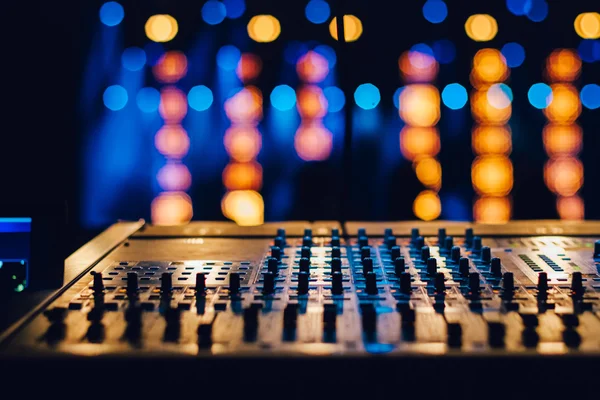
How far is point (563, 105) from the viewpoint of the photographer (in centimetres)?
1465

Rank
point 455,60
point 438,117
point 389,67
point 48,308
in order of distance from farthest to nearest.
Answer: point 438,117 < point 455,60 < point 389,67 < point 48,308

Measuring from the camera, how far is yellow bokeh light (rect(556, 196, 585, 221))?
13.1 metres

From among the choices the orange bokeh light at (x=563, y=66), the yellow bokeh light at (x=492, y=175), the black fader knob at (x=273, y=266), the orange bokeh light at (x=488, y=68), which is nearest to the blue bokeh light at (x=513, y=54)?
the orange bokeh light at (x=488, y=68)

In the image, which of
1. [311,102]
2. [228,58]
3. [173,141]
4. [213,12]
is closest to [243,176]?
[173,141]

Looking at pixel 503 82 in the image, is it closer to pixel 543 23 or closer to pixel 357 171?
pixel 543 23

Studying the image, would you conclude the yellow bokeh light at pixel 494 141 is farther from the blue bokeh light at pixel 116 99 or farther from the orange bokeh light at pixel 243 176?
the blue bokeh light at pixel 116 99

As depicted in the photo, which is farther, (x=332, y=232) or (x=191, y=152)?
(x=191, y=152)

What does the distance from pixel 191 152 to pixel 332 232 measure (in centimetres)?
1418

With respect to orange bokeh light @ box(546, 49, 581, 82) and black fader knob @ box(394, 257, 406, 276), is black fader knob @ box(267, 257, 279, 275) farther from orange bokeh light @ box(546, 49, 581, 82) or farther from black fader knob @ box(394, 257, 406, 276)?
orange bokeh light @ box(546, 49, 581, 82)

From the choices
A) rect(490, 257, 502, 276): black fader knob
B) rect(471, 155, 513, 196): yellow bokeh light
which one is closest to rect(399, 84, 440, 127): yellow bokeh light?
rect(471, 155, 513, 196): yellow bokeh light

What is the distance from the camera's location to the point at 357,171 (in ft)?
44.3

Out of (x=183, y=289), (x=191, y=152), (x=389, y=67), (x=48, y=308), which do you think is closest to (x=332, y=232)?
(x=183, y=289)

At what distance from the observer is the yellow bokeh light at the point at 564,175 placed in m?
13.9

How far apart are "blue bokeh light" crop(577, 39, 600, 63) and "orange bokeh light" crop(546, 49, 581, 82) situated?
1.25 feet
